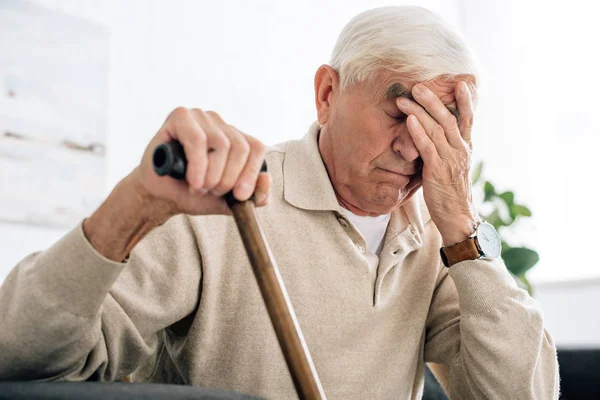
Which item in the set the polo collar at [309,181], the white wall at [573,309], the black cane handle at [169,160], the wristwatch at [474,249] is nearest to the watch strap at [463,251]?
the wristwatch at [474,249]

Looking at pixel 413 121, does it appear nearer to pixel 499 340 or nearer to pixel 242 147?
pixel 499 340

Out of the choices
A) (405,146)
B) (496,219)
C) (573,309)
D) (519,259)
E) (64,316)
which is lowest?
(573,309)

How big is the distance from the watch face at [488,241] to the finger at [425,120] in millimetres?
184

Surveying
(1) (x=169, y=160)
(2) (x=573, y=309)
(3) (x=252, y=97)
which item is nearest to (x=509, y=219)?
(2) (x=573, y=309)

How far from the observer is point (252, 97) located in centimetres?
317

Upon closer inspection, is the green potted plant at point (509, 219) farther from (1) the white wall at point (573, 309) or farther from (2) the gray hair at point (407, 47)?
(2) the gray hair at point (407, 47)

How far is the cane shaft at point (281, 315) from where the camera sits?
712mm

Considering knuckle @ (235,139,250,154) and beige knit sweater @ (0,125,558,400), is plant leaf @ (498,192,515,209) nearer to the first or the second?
beige knit sweater @ (0,125,558,400)

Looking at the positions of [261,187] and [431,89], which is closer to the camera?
[261,187]

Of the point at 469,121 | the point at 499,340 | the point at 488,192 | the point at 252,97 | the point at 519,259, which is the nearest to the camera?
the point at 499,340

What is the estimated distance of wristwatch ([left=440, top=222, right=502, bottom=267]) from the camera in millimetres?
1274

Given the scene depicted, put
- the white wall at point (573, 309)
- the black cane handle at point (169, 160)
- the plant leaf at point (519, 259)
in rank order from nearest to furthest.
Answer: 1. the black cane handle at point (169, 160)
2. the plant leaf at point (519, 259)
3. the white wall at point (573, 309)

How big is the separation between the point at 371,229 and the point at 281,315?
2.27 feet

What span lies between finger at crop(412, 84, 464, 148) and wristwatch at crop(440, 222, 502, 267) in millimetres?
179
